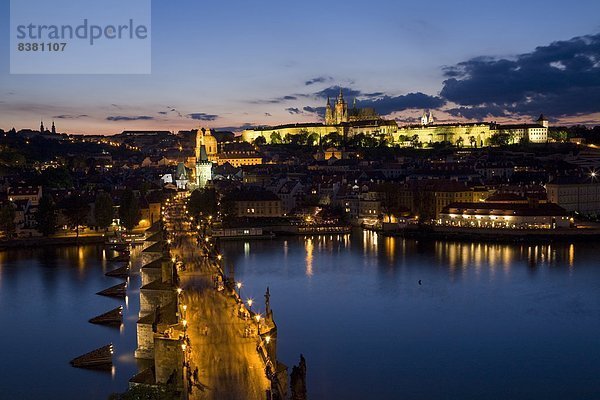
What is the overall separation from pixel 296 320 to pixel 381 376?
271 cm

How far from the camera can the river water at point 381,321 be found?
826 cm

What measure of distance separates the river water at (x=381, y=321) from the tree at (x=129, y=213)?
2.78 m

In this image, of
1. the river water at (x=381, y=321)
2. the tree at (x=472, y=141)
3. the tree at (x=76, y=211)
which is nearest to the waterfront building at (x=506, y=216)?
the river water at (x=381, y=321)

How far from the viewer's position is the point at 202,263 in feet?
36.2

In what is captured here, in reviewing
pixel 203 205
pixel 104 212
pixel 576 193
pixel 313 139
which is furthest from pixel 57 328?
pixel 313 139

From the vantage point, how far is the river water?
8258 mm

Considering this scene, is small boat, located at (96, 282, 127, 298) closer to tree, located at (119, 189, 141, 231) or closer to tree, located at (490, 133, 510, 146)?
tree, located at (119, 189, 141, 231)

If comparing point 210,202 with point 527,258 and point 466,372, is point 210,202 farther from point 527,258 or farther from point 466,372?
point 466,372

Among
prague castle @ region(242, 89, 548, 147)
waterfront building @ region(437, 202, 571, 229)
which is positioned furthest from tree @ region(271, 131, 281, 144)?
waterfront building @ region(437, 202, 571, 229)

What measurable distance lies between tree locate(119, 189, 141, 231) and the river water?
110 inches

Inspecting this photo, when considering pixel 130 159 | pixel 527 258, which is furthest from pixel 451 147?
pixel 527 258

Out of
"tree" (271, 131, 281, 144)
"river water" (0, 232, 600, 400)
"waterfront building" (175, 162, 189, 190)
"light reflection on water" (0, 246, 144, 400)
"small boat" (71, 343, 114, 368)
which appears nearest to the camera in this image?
"light reflection on water" (0, 246, 144, 400)

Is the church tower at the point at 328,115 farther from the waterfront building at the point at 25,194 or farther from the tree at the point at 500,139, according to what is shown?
the waterfront building at the point at 25,194

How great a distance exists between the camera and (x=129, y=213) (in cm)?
2108
